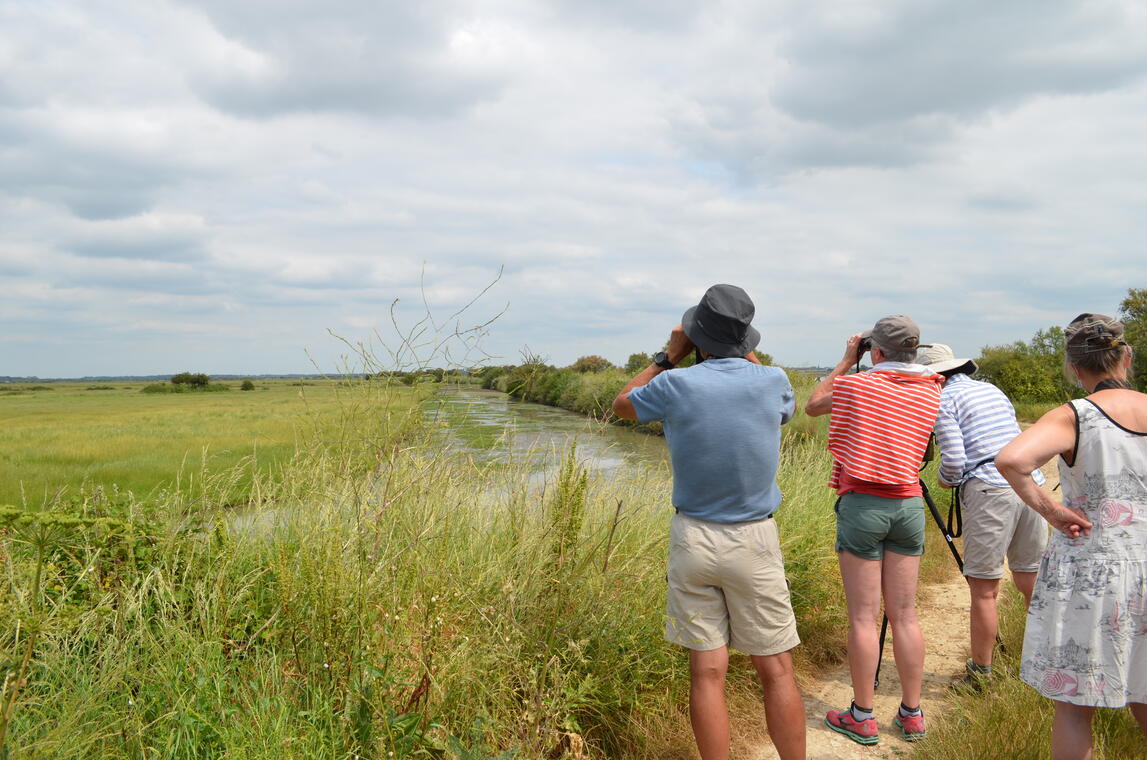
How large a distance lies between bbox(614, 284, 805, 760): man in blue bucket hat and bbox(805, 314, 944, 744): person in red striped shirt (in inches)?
28.3

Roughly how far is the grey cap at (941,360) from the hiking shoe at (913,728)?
1.65 meters

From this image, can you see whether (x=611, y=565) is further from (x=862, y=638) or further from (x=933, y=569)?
(x=933, y=569)

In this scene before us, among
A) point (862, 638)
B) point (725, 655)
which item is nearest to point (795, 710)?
point (725, 655)

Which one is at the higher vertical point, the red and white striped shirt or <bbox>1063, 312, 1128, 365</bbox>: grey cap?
<bbox>1063, 312, 1128, 365</bbox>: grey cap

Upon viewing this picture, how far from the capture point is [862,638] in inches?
124

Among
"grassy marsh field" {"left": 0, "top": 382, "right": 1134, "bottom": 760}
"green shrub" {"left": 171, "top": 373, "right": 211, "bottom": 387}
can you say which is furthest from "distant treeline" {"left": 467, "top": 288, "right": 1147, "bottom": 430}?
"green shrub" {"left": 171, "top": 373, "right": 211, "bottom": 387}

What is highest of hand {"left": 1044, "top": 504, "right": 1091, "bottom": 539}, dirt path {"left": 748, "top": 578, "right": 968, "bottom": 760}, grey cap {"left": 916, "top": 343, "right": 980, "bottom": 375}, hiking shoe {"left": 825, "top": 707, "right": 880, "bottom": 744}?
grey cap {"left": 916, "top": 343, "right": 980, "bottom": 375}

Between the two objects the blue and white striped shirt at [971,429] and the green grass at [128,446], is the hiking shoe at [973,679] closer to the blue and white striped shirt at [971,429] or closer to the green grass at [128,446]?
the blue and white striped shirt at [971,429]

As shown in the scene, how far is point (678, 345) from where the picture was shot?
2.72 m

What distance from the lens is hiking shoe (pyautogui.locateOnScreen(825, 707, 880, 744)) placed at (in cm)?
312

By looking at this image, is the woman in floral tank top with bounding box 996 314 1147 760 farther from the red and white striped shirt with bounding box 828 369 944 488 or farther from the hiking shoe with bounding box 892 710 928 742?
the hiking shoe with bounding box 892 710 928 742

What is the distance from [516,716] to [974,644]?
8.20 feet

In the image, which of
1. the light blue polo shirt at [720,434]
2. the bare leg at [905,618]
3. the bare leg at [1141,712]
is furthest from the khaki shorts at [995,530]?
the light blue polo shirt at [720,434]

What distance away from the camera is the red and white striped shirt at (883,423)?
3.02m
